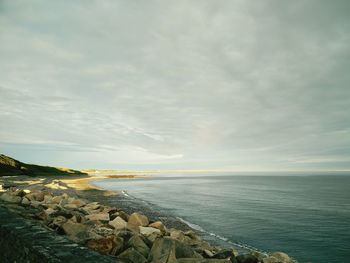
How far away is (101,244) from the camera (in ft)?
20.8

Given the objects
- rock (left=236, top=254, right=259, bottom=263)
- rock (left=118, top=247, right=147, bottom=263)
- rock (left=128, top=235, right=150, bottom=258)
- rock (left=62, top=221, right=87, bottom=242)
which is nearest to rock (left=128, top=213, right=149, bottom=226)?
rock (left=62, top=221, right=87, bottom=242)

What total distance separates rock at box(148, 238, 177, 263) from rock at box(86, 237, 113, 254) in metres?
1.01

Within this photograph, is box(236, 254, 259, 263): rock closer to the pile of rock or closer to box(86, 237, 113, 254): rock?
the pile of rock

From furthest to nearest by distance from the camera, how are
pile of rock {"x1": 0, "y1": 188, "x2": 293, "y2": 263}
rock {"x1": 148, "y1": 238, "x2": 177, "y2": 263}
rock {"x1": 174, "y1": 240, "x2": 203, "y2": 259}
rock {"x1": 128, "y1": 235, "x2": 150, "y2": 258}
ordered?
rock {"x1": 174, "y1": 240, "x2": 203, "y2": 259} < rock {"x1": 128, "y1": 235, "x2": 150, "y2": 258} < pile of rock {"x1": 0, "y1": 188, "x2": 293, "y2": 263} < rock {"x1": 148, "y1": 238, "x2": 177, "y2": 263}

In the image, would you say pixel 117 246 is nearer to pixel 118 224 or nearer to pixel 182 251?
pixel 182 251

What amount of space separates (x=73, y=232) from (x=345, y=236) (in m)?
23.3

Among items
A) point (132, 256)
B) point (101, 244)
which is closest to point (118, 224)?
point (101, 244)

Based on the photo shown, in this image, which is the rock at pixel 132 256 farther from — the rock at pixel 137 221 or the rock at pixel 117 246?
the rock at pixel 137 221

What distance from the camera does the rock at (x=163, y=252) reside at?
6.20 m

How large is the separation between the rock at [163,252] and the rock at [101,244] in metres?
1.01

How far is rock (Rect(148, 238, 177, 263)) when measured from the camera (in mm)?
6203

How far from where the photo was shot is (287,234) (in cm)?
2292

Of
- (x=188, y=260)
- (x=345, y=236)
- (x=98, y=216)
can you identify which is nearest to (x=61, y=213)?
(x=98, y=216)

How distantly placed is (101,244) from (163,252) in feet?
4.90
